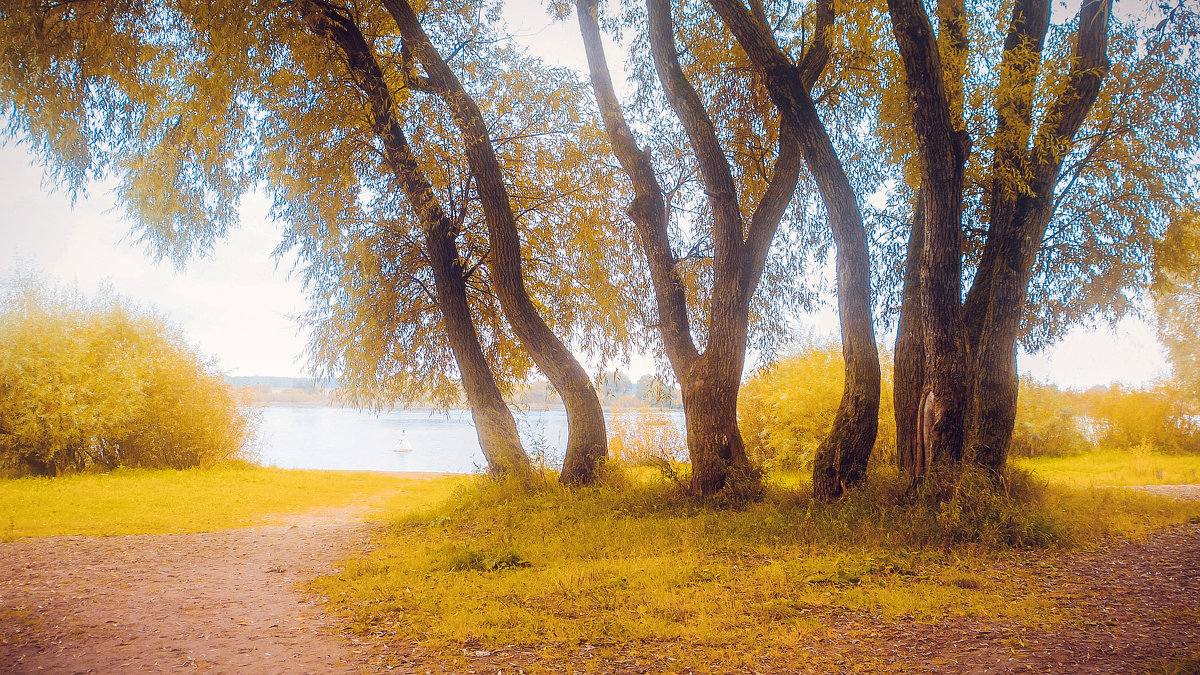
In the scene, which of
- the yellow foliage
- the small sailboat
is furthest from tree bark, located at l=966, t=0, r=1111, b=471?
the small sailboat

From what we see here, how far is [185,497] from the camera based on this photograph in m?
11.6

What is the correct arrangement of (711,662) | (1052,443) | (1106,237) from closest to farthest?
(711,662) < (1106,237) < (1052,443)

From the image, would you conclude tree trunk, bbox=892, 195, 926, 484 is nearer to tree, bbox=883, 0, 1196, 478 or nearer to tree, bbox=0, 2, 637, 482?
tree, bbox=883, 0, 1196, 478

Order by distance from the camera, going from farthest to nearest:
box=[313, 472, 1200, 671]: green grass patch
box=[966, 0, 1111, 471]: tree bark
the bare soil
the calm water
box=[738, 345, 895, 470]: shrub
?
1. box=[738, 345, 895, 470]: shrub
2. the calm water
3. box=[966, 0, 1111, 471]: tree bark
4. box=[313, 472, 1200, 671]: green grass patch
5. the bare soil

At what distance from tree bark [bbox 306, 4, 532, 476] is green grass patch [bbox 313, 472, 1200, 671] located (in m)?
1.20

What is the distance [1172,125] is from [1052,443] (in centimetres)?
1056

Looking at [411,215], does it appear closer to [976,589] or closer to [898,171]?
[898,171]

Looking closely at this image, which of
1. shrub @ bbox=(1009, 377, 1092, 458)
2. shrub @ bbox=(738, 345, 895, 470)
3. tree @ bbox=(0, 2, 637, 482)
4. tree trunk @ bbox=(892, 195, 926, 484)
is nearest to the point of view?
tree @ bbox=(0, 2, 637, 482)

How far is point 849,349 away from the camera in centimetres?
755

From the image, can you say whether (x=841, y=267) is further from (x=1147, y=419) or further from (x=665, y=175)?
(x=1147, y=419)

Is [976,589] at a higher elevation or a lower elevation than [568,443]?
lower

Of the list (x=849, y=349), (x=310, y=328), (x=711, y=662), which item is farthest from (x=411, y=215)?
(x=711, y=662)

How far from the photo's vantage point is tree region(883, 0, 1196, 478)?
655 centimetres

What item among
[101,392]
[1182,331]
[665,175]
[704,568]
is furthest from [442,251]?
[1182,331]
